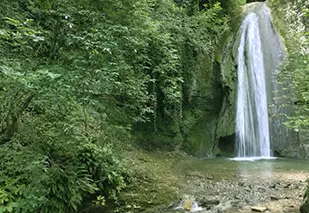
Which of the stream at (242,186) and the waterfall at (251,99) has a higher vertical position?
the waterfall at (251,99)

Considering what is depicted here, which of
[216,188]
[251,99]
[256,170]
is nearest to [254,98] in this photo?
[251,99]

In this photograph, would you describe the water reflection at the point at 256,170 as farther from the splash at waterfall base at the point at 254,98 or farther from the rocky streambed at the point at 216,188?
the splash at waterfall base at the point at 254,98

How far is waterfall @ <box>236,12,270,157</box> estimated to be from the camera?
1016 centimetres

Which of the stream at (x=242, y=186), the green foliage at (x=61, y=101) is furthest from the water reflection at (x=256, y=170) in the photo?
the green foliage at (x=61, y=101)

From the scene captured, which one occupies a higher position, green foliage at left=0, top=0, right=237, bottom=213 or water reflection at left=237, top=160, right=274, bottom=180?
green foliage at left=0, top=0, right=237, bottom=213

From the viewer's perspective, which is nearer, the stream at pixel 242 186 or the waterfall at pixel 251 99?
the stream at pixel 242 186

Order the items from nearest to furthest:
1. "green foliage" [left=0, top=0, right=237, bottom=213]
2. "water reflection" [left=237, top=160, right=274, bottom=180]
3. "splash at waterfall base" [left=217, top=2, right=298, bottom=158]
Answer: "green foliage" [left=0, top=0, right=237, bottom=213] → "water reflection" [left=237, top=160, right=274, bottom=180] → "splash at waterfall base" [left=217, top=2, right=298, bottom=158]

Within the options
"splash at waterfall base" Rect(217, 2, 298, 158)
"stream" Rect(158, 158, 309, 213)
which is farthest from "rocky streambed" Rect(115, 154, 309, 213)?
"splash at waterfall base" Rect(217, 2, 298, 158)

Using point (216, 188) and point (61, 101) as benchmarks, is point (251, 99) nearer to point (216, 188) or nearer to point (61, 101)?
point (216, 188)

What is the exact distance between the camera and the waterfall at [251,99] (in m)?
10.2

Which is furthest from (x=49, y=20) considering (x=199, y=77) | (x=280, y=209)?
(x=199, y=77)

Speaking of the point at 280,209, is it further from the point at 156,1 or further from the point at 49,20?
the point at 156,1

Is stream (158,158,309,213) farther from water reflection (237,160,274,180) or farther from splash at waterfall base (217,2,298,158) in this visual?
splash at waterfall base (217,2,298,158)

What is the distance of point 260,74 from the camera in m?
11.3
